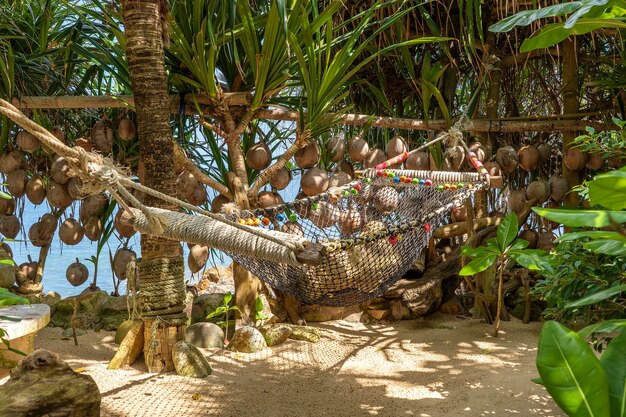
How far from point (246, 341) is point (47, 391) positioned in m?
1.38

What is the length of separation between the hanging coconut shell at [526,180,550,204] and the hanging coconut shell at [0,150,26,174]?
8.36ft

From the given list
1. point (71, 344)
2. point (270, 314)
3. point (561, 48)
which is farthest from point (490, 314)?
point (71, 344)

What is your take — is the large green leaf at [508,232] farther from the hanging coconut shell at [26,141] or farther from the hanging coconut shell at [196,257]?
the hanging coconut shell at [26,141]

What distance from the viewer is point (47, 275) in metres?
12.4

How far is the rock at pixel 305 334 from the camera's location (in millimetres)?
3031

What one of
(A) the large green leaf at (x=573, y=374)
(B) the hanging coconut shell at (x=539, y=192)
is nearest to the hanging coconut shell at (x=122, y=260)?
(B) the hanging coconut shell at (x=539, y=192)

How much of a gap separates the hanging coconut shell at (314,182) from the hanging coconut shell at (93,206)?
1041 millimetres

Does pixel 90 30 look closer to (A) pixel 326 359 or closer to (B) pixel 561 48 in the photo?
(A) pixel 326 359

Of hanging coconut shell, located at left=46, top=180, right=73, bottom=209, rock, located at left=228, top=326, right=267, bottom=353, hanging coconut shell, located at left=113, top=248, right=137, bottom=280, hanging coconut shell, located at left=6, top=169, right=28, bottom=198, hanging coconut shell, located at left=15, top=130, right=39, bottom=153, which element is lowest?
rock, located at left=228, top=326, right=267, bottom=353

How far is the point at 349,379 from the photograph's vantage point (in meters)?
2.49

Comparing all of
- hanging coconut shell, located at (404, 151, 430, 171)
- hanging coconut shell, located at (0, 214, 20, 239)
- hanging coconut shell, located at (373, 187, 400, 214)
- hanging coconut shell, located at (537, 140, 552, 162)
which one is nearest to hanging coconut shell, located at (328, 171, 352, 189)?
hanging coconut shell, located at (373, 187, 400, 214)

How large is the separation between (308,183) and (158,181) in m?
0.84

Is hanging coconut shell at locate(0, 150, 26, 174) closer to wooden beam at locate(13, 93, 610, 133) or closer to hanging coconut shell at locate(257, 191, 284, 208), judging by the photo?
wooden beam at locate(13, 93, 610, 133)

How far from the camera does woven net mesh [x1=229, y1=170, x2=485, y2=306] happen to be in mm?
2348
